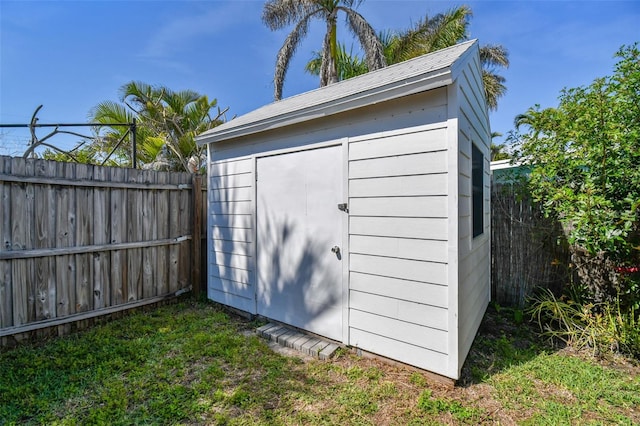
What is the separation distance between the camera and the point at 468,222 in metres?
2.62

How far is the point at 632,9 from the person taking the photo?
3.49 m

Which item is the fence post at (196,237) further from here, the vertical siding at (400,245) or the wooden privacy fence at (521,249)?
the wooden privacy fence at (521,249)

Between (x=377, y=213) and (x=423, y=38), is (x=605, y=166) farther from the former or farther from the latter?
(x=423, y=38)

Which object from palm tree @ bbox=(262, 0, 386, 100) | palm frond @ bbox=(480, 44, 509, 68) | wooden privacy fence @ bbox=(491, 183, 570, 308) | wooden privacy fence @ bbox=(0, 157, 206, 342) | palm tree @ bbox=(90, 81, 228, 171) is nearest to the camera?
wooden privacy fence @ bbox=(0, 157, 206, 342)

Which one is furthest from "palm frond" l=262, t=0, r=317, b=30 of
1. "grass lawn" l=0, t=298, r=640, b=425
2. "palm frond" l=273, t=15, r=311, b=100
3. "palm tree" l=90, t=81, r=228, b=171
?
"grass lawn" l=0, t=298, r=640, b=425

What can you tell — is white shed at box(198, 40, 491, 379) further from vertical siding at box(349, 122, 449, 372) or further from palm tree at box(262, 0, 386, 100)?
palm tree at box(262, 0, 386, 100)

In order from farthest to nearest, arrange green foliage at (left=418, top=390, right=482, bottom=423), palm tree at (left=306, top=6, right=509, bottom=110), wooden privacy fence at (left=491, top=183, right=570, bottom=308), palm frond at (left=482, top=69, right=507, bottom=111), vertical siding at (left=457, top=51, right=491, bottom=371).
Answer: palm frond at (left=482, top=69, right=507, bottom=111) → palm tree at (left=306, top=6, right=509, bottom=110) → wooden privacy fence at (left=491, top=183, right=570, bottom=308) → vertical siding at (left=457, top=51, right=491, bottom=371) → green foliage at (left=418, top=390, right=482, bottom=423)

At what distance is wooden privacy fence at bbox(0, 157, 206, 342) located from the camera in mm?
2982

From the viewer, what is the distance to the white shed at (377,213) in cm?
231

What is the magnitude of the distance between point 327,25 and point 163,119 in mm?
5669

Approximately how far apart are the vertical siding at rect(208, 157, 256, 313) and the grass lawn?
0.86 metres

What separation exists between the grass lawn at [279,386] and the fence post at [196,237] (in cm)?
141

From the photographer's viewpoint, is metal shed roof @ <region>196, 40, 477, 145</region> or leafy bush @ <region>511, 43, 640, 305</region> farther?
leafy bush @ <region>511, 43, 640, 305</region>

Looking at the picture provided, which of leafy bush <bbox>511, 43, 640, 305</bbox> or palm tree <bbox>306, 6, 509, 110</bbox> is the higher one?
palm tree <bbox>306, 6, 509, 110</bbox>
